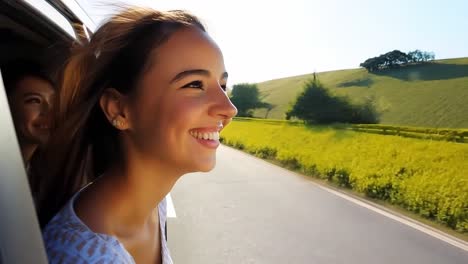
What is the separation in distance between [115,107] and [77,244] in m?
0.35

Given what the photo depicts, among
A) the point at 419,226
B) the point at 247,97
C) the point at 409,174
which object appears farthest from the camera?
the point at 247,97

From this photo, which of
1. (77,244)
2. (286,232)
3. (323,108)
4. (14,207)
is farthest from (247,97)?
(14,207)

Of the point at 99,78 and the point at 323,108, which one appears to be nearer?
the point at 99,78

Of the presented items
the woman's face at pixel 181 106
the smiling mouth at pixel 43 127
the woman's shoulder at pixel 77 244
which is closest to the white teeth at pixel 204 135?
the woman's face at pixel 181 106

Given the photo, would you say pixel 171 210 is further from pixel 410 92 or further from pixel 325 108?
pixel 410 92

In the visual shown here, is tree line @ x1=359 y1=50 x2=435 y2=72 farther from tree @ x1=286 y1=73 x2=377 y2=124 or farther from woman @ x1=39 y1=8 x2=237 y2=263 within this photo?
woman @ x1=39 y1=8 x2=237 y2=263

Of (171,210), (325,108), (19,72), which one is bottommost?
(325,108)

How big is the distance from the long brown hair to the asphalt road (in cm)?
417

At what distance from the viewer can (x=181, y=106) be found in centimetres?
103

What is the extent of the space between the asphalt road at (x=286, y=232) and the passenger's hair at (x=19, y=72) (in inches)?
159

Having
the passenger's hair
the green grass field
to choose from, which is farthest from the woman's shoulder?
the green grass field

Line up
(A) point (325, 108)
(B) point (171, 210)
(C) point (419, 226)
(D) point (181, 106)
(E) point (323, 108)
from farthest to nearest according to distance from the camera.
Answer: (E) point (323, 108) → (A) point (325, 108) → (B) point (171, 210) → (C) point (419, 226) → (D) point (181, 106)

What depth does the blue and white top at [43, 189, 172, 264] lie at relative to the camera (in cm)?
89

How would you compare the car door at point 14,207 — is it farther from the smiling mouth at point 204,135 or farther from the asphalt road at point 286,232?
the asphalt road at point 286,232
